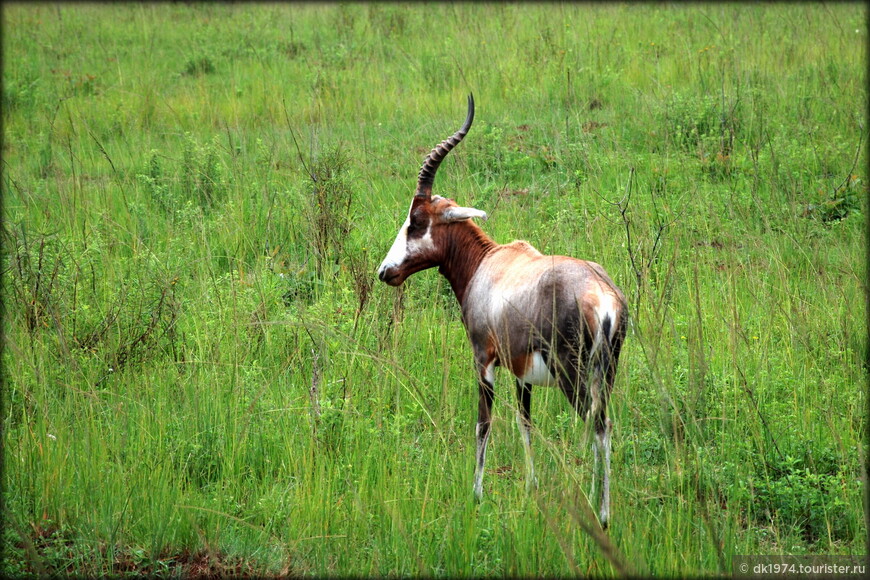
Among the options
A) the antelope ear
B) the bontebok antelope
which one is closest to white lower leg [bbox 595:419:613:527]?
the bontebok antelope

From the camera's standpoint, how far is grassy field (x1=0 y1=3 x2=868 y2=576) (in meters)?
4.38

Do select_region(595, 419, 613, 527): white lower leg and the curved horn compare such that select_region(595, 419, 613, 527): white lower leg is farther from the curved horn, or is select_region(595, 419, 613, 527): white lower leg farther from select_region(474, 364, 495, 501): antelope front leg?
the curved horn

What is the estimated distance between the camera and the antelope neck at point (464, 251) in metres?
5.56

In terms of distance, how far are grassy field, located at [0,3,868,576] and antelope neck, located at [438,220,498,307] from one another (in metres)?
0.69

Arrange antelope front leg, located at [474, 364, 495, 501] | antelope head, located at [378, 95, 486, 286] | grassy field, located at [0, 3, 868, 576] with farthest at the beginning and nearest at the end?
antelope head, located at [378, 95, 486, 286]
antelope front leg, located at [474, 364, 495, 501]
grassy field, located at [0, 3, 868, 576]

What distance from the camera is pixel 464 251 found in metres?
5.61

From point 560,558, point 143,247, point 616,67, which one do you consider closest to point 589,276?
point 560,558

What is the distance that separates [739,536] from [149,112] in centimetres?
925

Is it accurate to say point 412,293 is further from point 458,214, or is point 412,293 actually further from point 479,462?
point 479,462

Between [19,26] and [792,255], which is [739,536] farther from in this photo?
[19,26]

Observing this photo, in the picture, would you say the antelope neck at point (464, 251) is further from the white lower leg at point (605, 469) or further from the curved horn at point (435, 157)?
the white lower leg at point (605, 469)

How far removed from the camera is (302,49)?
43.2 ft

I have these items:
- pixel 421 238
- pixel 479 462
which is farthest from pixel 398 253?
pixel 479 462

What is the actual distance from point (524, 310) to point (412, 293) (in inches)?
100
